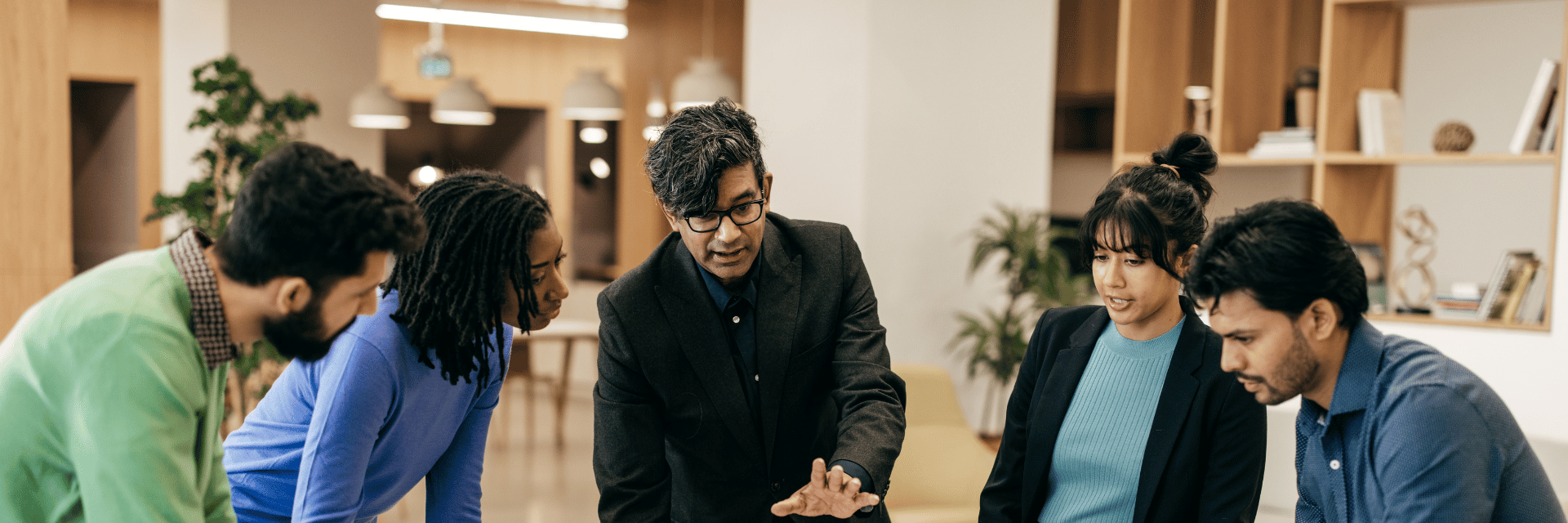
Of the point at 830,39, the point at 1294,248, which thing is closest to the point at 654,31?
the point at 830,39

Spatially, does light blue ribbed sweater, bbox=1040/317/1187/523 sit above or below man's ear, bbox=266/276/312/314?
below

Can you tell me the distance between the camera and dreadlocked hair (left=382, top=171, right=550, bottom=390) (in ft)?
5.34

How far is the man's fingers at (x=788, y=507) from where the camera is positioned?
1.66 m

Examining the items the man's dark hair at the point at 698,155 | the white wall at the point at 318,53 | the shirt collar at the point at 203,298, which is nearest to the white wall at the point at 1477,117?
the man's dark hair at the point at 698,155

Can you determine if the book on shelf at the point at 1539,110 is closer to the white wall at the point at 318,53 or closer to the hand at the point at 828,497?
the hand at the point at 828,497

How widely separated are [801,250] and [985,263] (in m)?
4.03

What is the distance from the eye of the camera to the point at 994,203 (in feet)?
18.8

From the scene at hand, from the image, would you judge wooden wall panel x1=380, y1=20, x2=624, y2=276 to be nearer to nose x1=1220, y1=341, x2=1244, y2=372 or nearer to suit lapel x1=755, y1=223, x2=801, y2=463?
suit lapel x1=755, y1=223, x2=801, y2=463

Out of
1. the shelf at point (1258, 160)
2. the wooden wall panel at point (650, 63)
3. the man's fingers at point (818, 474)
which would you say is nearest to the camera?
the man's fingers at point (818, 474)

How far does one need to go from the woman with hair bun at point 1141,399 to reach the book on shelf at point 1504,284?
2.60 meters

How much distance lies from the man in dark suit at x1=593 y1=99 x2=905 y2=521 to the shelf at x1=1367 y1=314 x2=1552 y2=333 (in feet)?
9.28

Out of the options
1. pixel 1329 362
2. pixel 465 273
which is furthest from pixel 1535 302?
pixel 465 273

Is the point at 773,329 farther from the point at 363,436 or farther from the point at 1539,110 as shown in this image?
the point at 1539,110

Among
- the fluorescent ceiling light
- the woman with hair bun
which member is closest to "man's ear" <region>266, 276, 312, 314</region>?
the woman with hair bun
